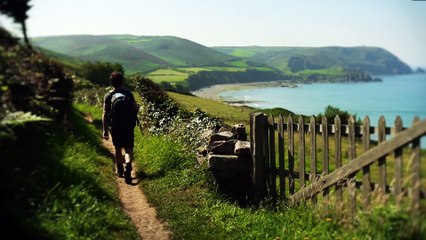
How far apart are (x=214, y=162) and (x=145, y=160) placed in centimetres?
346

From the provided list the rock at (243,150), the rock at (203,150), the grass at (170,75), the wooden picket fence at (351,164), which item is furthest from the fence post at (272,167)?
the grass at (170,75)

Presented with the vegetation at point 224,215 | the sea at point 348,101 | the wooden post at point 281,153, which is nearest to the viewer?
the vegetation at point 224,215

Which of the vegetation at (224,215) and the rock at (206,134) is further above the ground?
the rock at (206,134)

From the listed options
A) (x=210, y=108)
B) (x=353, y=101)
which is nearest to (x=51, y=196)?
(x=210, y=108)

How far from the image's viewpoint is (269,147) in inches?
339

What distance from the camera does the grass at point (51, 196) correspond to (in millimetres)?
4688

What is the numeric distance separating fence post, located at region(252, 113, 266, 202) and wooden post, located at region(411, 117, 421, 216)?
11.8ft

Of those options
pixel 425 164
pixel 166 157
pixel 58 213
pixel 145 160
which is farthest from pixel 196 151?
pixel 425 164

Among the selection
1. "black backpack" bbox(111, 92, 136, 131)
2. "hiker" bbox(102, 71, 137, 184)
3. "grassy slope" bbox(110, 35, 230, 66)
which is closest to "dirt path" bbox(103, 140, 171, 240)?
"hiker" bbox(102, 71, 137, 184)

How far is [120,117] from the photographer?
10180mm

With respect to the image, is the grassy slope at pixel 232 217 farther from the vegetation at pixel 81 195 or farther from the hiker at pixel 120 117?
the hiker at pixel 120 117

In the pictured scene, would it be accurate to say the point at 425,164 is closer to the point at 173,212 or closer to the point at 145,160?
the point at 173,212

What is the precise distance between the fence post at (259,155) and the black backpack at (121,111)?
10.6 ft

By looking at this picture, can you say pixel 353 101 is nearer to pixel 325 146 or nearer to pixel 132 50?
pixel 132 50
